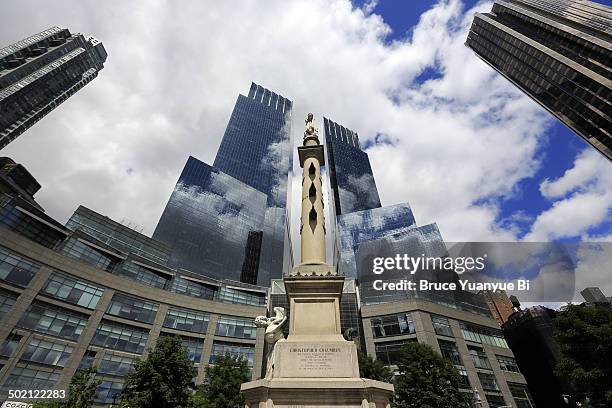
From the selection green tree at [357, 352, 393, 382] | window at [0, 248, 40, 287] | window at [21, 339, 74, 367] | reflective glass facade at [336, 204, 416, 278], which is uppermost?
reflective glass facade at [336, 204, 416, 278]

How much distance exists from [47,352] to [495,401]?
58.7 metres

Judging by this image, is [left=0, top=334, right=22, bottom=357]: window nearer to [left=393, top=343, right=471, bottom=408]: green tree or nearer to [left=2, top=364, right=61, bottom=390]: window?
[left=2, top=364, right=61, bottom=390]: window

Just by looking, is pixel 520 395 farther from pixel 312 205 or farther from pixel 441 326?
pixel 312 205

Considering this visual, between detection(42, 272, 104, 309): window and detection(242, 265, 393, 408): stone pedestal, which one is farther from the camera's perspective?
detection(42, 272, 104, 309): window

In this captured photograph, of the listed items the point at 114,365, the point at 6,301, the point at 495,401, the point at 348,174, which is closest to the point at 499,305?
the point at 495,401

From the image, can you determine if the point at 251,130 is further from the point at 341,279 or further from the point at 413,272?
the point at 341,279

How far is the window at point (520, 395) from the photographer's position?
4656 cm

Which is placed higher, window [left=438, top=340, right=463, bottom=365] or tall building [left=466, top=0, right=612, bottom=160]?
tall building [left=466, top=0, right=612, bottom=160]

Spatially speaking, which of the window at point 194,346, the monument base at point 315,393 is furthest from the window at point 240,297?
the monument base at point 315,393

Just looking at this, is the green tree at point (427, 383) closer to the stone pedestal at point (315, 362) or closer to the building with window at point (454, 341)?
the stone pedestal at point (315, 362)

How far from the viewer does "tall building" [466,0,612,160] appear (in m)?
60.5

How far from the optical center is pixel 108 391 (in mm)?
39812

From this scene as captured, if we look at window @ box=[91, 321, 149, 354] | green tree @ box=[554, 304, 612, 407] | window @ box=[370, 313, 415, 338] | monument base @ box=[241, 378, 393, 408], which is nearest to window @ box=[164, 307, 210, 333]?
window @ box=[91, 321, 149, 354]

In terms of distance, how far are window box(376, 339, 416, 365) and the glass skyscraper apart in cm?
7733
